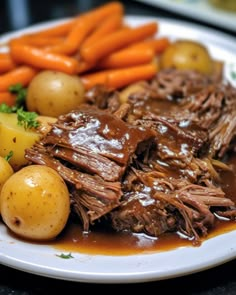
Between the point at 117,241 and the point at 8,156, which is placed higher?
the point at 8,156

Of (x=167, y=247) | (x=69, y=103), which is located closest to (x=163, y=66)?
(x=69, y=103)

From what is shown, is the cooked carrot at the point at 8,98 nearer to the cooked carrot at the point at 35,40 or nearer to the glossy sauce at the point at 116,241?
the cooked carrot at the point at 35,40

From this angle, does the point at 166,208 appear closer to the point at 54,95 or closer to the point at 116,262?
the point at 116,262

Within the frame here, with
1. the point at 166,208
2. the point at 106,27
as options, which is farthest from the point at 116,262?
the point at 106,27

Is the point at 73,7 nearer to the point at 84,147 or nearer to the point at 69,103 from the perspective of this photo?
the point at 69,103

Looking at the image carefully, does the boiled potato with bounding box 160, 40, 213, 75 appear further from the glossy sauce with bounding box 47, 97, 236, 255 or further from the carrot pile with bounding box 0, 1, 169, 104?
the glossy sauce with bounding box 47, 97, 236, 255

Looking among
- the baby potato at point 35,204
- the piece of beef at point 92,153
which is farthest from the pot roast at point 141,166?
the baby potato at point 35,204

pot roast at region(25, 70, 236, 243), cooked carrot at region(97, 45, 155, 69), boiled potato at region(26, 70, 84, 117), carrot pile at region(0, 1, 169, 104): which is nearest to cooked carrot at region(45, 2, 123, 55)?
carrot pile at region(0, 1, 169, 104)
